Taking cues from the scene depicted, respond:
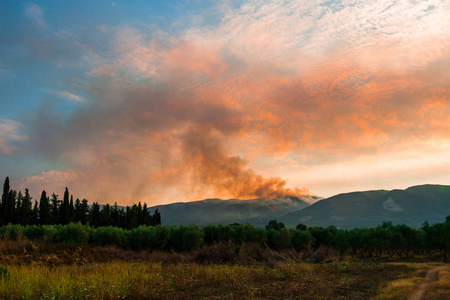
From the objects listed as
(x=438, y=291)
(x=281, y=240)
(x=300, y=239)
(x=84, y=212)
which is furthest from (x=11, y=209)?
A: (x=438, y=291)

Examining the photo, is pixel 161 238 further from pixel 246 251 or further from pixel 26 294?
pixel 26 294

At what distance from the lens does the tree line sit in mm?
79125

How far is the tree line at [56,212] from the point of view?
260ft

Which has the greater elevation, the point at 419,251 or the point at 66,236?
the point at 66,236

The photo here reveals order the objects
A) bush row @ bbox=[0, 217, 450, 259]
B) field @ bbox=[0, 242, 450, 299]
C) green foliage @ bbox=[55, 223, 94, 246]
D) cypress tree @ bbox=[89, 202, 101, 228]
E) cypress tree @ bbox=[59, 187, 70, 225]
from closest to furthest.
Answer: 1. field @ bbox=[0, 242, 450, 299]
2. green foliage @ bbox=[55, 223, 94, 246]
3. bush row @ bbox=[0, 217, 450, 259]
4. cypress tree @ bbox=[59, 187, 70, 225]
5. cypress tree @ bbox=[89, 202, 101, 228]

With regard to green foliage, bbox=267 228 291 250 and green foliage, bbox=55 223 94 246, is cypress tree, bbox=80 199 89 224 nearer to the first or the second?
green foliage, bbox=55 223 94 246

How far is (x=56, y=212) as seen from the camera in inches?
3413

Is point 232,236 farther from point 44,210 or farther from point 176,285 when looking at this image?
point 44,210

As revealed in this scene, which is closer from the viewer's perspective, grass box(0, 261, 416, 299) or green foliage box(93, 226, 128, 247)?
grass box(0, 261, 416, 299)

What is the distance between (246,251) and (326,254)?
14513 millimetres

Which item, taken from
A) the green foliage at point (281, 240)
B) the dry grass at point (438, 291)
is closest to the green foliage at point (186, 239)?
the green foliage at point (281, 240)

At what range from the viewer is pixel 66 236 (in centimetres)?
4581

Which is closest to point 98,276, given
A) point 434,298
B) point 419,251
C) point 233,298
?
point 233,298

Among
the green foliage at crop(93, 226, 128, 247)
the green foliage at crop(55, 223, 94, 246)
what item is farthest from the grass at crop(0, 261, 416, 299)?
the green foliage at crop(93, 226, 128, 247)
